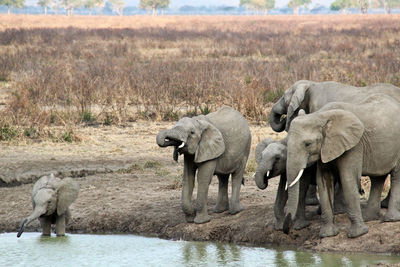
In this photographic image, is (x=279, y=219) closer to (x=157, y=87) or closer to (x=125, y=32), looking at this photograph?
(x=157, y=87)

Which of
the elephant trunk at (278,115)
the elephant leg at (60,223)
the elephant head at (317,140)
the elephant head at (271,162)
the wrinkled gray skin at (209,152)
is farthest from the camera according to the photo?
the elephant trunk at (278,115)

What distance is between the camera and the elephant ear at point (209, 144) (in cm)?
788

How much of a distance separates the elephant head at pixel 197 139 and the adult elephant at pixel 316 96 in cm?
96

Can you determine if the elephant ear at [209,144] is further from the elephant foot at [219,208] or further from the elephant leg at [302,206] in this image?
the elephant leg at [302,206]

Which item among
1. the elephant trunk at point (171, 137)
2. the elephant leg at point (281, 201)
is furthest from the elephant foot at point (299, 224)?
the elephant trunk at point (171, 137)

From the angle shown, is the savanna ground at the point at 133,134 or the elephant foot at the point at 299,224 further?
the savanna ground at the point at 133,134

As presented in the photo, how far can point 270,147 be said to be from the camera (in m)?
7.27

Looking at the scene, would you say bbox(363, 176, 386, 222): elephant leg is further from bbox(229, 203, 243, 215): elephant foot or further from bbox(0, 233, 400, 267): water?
bbox(229, 203, 243, 215): elephant foot

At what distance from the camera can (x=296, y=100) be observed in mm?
8516

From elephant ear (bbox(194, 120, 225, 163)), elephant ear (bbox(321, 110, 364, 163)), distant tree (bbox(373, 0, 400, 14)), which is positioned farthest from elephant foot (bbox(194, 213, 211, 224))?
distant tree (bbox(373, 0, 400, 14))

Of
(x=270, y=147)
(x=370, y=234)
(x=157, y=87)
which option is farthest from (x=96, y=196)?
(x=157, y=87)

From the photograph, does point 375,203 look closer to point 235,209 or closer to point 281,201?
point 281,201

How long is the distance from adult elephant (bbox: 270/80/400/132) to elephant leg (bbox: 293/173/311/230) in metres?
1.07

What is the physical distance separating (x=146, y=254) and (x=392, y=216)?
2.43 m
